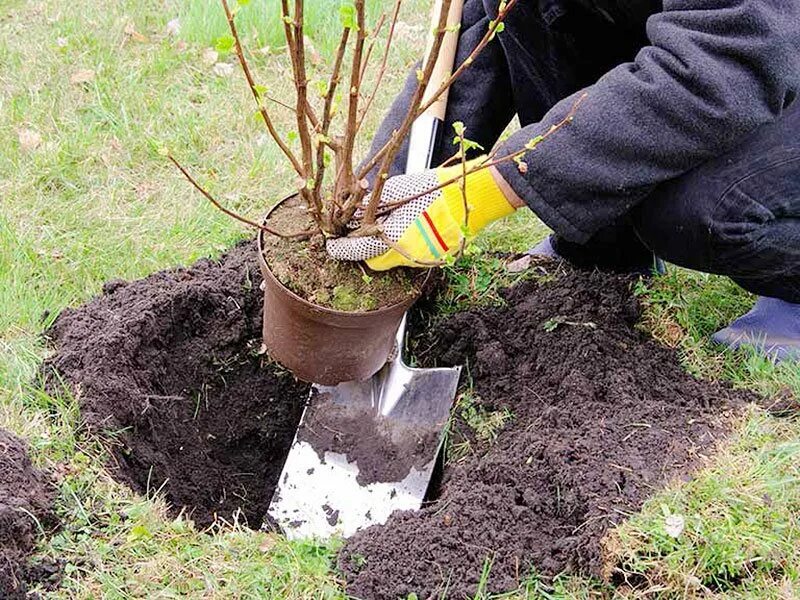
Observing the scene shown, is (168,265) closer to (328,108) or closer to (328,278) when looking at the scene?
(328,278)

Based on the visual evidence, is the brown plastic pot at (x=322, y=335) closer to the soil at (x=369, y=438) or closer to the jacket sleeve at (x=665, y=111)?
the soil at (x=369, y=438)

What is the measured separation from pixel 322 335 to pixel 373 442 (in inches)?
19.3

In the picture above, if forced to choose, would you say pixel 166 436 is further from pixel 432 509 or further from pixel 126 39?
pixel 126 39

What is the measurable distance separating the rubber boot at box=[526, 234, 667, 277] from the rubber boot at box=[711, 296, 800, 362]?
31cm

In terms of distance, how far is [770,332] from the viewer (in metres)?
2.33

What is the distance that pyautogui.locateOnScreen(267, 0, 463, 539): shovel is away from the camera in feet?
7.39

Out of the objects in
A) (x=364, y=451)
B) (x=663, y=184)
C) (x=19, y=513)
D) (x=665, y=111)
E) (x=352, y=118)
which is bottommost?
(x=364, y=451)

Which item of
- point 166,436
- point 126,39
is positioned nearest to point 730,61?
point 166,436

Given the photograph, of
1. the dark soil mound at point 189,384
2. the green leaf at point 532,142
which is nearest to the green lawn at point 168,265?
the dark soil mound at point 189,384

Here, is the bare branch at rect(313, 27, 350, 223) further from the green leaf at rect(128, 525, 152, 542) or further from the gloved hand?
the green leaf at rect(128, 525, 152, 542)

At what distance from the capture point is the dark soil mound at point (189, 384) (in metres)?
2.16

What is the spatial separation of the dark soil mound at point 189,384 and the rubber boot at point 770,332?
117 cm

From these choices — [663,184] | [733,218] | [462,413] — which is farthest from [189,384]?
[733,218]

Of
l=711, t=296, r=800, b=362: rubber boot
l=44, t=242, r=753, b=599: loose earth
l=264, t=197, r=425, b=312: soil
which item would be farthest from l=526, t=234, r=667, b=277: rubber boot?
l=264, t=197, r=425, b=312: soil
